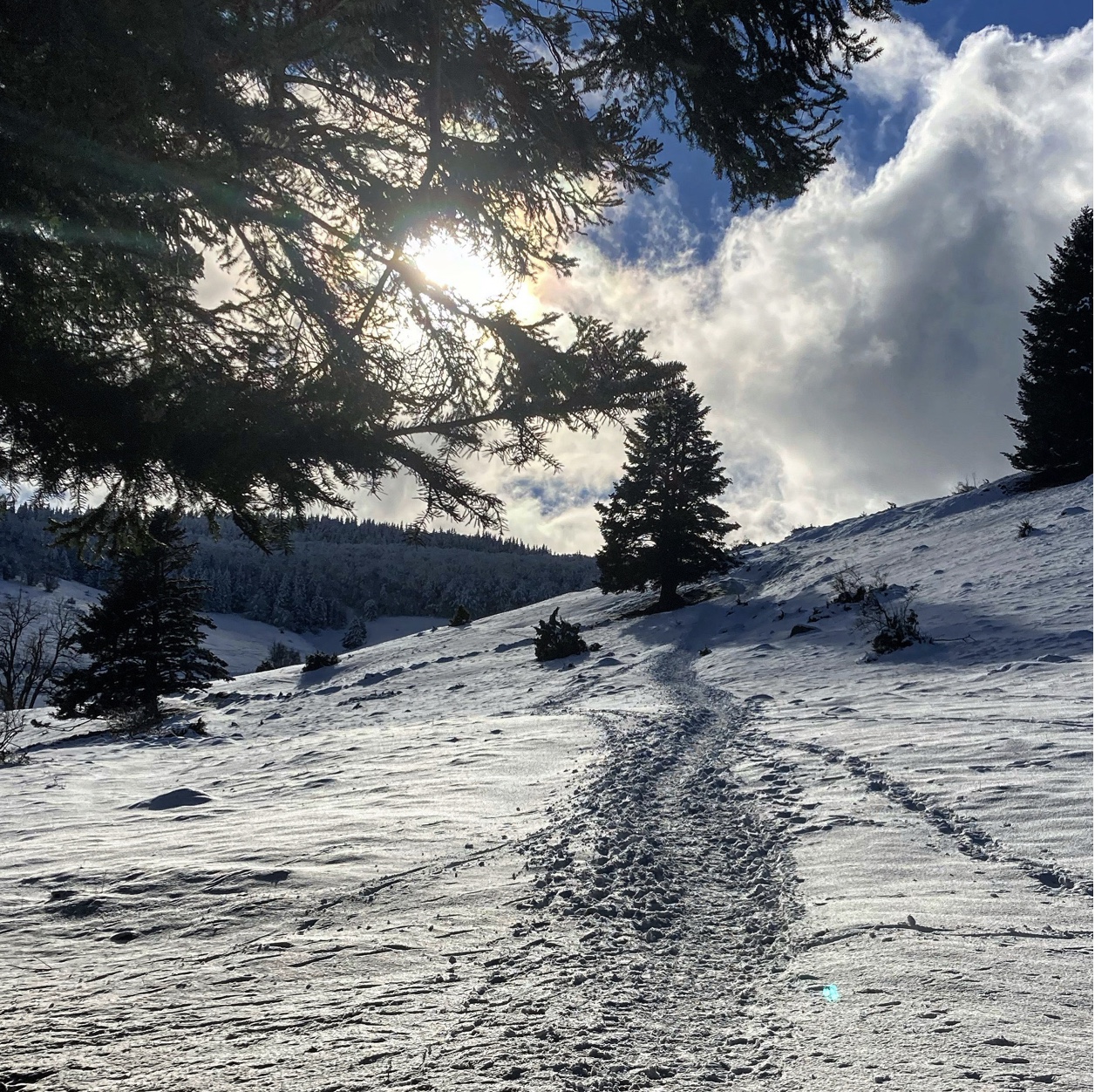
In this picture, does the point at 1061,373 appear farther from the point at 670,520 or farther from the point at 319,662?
the point at 319,662

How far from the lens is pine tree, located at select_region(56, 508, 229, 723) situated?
19.8m

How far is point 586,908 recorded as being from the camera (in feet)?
10.2

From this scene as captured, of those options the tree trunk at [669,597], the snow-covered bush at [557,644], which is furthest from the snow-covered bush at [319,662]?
the tree trunk at [669,597]

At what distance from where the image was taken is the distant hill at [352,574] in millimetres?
100688

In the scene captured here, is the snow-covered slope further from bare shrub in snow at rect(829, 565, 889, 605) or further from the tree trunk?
bare shrub in snow at rect(829, 565, 889, 605)

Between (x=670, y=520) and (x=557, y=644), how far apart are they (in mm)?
7673

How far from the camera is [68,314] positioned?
11.5 feet

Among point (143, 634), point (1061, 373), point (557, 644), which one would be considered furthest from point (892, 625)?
point (143, 634)

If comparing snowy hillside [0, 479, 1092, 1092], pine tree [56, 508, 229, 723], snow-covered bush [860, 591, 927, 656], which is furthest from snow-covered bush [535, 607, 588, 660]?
pine tree [56, 508, 229, 723]

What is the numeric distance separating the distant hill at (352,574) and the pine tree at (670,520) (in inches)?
2028

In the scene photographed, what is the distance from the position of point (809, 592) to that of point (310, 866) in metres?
17.8

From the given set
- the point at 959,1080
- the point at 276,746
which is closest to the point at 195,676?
the point at 276,746

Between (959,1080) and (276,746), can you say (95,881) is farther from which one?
(276,746)

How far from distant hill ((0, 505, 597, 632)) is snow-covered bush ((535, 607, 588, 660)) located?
56.9 meters
